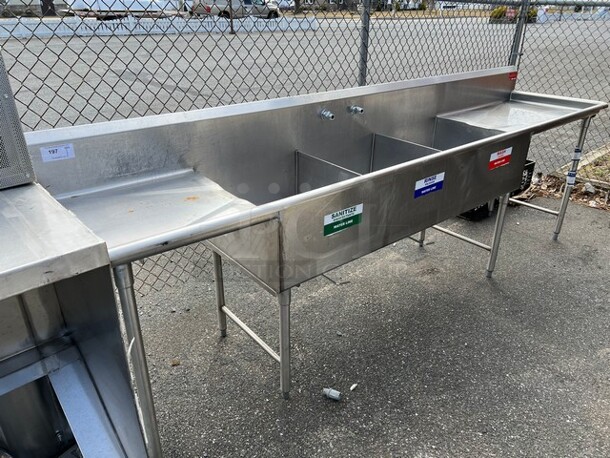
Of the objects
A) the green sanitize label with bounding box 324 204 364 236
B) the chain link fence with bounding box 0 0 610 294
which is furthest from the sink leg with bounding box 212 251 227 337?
the green sanitize label with bounding box 324 204 364 236

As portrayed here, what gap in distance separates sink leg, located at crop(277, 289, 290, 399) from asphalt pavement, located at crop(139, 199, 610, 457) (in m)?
0.09

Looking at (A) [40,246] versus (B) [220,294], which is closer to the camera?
(A) [40,246]

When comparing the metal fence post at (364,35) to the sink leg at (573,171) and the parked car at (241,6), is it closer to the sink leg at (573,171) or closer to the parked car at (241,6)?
the parked car at (241,6)

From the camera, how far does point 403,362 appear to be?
2.39 metres

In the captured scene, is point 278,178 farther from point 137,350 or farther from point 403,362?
point 137,350

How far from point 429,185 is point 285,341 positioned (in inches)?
37.0

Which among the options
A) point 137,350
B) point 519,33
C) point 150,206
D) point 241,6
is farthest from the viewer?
point 241,6

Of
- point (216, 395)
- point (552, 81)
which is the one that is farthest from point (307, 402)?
point (552, 81)

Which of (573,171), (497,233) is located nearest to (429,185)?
(497,233)

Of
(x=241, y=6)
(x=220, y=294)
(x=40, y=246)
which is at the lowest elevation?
(x=220, y=294)

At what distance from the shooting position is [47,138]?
5.72ft

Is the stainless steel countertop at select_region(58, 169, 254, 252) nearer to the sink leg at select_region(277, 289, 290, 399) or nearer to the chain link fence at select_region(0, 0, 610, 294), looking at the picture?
the sink leg at select_region(277, 289, 290, 399)

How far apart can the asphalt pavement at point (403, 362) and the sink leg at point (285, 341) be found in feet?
0.28

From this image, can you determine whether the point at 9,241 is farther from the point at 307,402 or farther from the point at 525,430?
the point at 525,430
